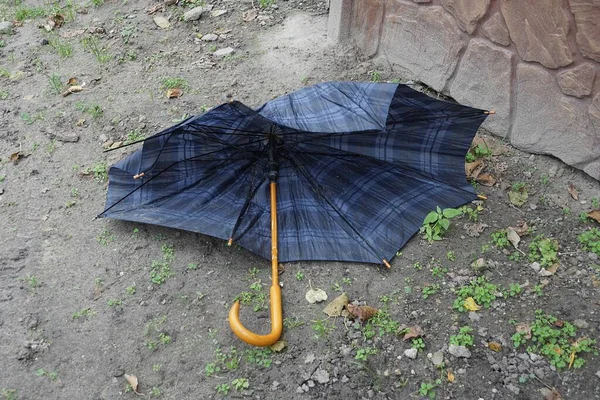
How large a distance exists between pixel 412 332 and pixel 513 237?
840 mm

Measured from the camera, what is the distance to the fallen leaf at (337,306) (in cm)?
292

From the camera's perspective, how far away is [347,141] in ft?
10.7

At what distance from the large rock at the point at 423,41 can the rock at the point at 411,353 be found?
6.44 ft

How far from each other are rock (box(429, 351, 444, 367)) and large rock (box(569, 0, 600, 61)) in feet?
5.63

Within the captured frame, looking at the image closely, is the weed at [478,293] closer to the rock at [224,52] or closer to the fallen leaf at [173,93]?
the fallen leaf at [173,93]

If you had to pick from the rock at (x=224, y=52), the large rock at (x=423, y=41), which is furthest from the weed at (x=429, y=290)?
the rock at (x=224, y=52)

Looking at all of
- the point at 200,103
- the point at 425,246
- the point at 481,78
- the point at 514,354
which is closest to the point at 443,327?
the point at 514,354

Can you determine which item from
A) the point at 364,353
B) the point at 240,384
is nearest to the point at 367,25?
the point at 364,353

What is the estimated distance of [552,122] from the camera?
133 inches

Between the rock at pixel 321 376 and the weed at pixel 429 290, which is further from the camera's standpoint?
the weed at pixel 429 290

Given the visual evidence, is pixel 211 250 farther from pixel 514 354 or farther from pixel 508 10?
pixel 508 10

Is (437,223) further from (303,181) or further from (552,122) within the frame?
(552,122)

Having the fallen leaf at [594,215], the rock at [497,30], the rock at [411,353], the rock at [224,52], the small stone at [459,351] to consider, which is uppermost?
the rock at [497,30]

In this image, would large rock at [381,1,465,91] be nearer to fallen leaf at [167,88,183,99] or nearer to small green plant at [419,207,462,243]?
small green plant at [419,207,462,243]
